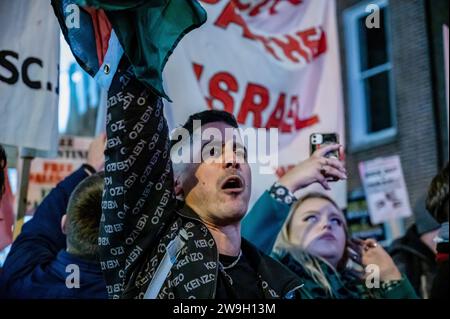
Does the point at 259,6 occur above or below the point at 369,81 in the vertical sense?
below

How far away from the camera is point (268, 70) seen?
3465 mm

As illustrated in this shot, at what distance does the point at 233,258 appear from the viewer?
7.21ft

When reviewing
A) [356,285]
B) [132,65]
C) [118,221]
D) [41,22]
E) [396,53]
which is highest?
[396,53]

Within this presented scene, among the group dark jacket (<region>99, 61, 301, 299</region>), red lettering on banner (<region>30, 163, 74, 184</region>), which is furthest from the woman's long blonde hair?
red lettering on banner (<region>30, 163, 74, 184</region>)

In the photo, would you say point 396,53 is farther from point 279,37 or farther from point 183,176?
point 183,176

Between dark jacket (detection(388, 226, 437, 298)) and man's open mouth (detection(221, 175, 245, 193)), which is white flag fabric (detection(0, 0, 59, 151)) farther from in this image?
dark jacket (detection(388, 226, 437, 298))

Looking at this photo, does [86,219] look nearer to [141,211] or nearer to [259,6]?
[141,211]

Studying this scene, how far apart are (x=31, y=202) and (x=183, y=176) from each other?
76.8 inches

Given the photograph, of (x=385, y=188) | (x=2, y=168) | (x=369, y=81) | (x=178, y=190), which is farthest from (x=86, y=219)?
(x=369, y=81)

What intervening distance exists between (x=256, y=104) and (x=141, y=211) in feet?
4.50

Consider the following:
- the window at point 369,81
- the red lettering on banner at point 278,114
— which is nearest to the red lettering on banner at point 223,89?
the red lettering on banner at point 278,114

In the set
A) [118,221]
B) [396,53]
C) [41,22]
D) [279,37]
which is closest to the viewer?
[118,221]
